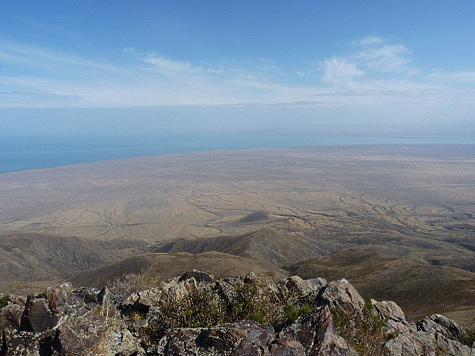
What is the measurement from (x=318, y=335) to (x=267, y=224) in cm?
7105

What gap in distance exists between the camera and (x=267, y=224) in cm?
7719

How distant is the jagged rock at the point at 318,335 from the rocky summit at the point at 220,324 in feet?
0.07

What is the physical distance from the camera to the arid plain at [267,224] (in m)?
34.5

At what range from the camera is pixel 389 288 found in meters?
27.4

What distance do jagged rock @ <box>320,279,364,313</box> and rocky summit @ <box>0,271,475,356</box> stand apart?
0.03 meters

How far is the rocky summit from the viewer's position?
621 centimetres


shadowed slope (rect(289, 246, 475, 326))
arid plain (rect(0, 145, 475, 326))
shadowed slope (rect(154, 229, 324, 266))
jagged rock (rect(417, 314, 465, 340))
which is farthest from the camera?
shadowed slope (rect(154, 229, 324, 266))

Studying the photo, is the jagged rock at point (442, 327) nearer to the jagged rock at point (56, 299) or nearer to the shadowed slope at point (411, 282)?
the shadowed slope at point (411, 282)

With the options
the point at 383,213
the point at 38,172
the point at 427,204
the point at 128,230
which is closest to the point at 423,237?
the point at 383,213

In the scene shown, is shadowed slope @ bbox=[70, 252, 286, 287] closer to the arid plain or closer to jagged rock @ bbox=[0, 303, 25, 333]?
the arid plain

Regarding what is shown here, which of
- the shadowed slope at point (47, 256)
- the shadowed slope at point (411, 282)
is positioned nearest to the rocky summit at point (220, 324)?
the shadowed slope at point (411, 282)

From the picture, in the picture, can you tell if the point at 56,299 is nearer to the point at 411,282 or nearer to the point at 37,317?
the point at 37,317

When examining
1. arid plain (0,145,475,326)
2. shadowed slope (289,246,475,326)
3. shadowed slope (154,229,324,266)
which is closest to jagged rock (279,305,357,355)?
shadowed slope (289,246,475,326)

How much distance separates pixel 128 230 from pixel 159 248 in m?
20.7
